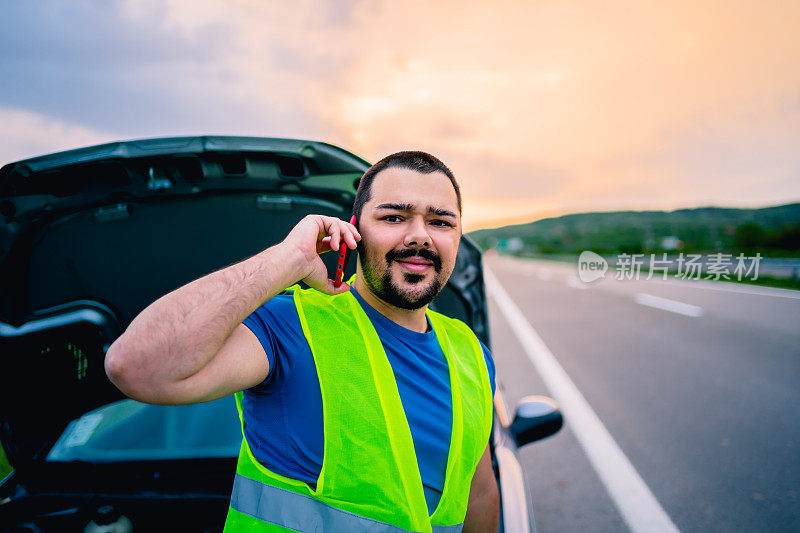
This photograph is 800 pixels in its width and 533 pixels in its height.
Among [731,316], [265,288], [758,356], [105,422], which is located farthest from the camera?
[731,316]

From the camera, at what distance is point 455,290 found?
77.2 inches

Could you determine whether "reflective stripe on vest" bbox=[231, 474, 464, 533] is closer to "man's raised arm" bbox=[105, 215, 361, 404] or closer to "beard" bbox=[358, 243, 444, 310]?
"man's raised arm" bbox=[105, 215, 361, 404]

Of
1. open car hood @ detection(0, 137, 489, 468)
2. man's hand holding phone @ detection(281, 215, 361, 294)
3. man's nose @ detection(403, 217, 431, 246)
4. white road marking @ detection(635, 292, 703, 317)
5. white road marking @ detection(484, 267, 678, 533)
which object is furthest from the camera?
white road marking @ detection(635, 292, 703, 317)

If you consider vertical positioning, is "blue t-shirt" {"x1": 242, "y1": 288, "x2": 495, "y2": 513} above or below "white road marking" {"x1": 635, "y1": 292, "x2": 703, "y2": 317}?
above

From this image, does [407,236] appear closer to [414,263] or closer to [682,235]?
[414,263]

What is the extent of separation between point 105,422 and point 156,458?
33 cm

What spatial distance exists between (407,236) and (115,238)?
134 centimetres

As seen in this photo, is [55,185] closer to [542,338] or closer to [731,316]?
[542,338]

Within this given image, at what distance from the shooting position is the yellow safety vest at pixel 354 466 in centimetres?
126

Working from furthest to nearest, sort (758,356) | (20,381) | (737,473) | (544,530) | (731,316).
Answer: (731,316), (758,356), (737,473), (544,530), (20,381)

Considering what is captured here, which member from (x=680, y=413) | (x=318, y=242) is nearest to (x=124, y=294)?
(x=318, y=242)

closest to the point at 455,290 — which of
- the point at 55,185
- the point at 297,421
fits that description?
the point at 297,421

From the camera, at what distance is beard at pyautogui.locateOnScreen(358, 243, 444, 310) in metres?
1.51

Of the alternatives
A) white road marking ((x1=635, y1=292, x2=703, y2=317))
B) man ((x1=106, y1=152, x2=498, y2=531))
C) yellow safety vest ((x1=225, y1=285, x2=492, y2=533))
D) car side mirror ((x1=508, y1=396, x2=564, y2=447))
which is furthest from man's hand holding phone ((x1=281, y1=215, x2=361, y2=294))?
white road marking ((x1=635, y1=292, x2=703, y2=317))
